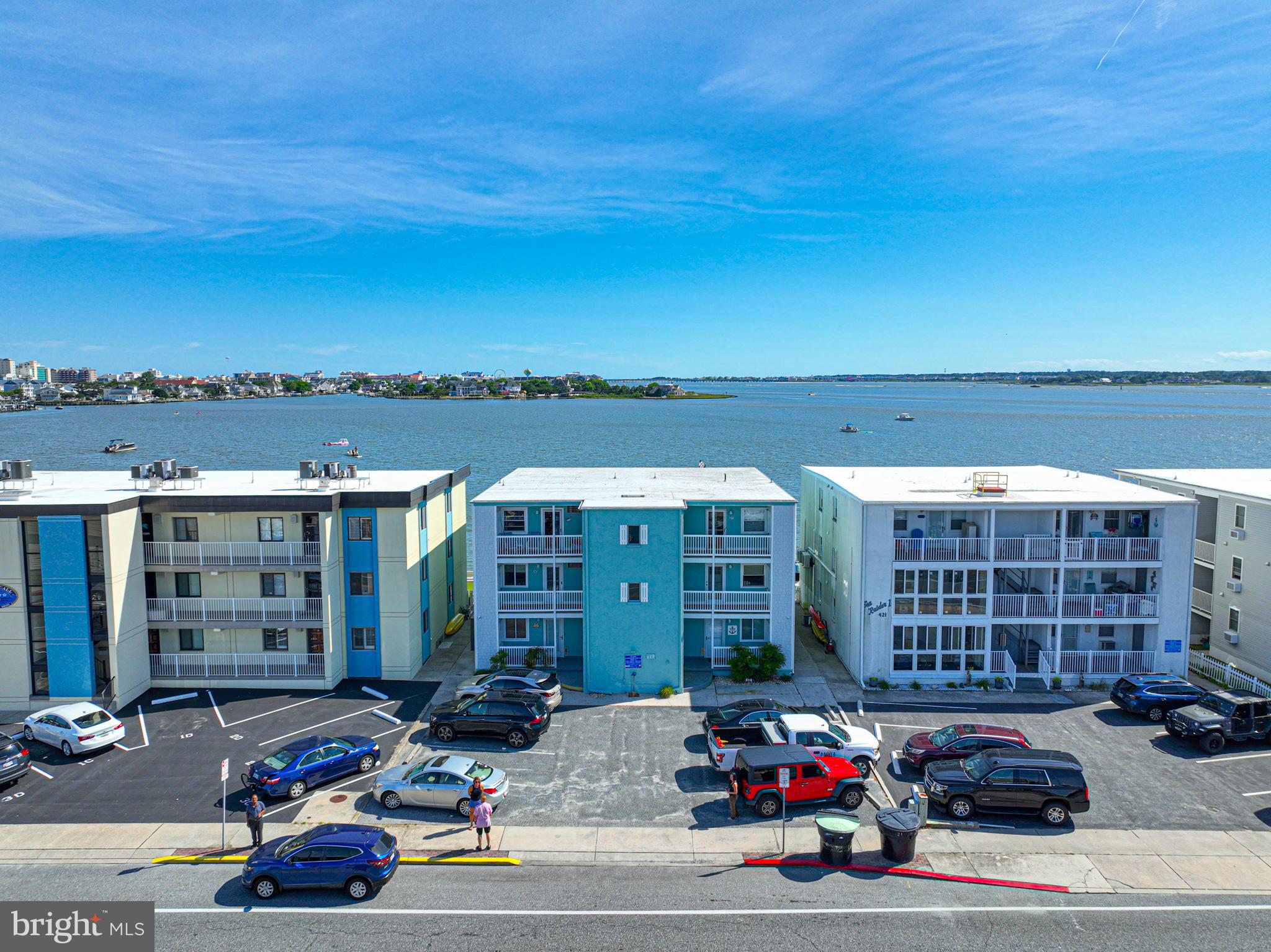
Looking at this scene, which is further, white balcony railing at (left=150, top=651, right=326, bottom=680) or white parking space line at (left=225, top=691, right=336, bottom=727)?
white balcony railing at (left=150, top=651, right=326, bottom=680)

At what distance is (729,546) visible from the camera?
31797mm

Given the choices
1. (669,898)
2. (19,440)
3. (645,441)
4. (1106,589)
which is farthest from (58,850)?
(19,440)

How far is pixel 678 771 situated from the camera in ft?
78.2

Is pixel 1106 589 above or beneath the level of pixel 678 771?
above

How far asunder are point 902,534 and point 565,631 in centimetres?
1433

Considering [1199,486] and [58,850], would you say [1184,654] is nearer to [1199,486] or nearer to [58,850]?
[1199,486]

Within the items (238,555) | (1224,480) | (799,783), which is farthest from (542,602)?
(1224,480)

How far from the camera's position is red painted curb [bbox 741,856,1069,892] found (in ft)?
58.9

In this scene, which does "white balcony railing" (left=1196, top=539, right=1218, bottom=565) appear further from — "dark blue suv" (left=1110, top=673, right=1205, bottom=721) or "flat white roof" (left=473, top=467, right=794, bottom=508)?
"flat white roof" (left=473, top=467, right=794, bottom=508)

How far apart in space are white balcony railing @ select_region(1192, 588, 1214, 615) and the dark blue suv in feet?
30.7

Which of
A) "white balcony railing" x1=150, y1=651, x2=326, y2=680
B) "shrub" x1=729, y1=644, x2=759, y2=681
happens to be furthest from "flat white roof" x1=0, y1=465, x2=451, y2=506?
"shrub" x1=729, y1=644, x2=759, y2=681

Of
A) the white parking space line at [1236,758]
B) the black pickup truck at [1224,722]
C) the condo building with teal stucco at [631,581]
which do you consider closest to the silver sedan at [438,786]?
the condo building with teal stucco at [631,581]

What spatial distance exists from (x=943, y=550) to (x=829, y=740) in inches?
421

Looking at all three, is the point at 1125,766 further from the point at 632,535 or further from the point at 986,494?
the point at 632,535
